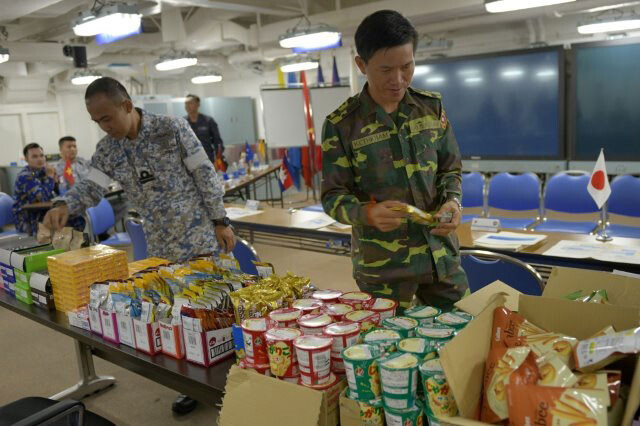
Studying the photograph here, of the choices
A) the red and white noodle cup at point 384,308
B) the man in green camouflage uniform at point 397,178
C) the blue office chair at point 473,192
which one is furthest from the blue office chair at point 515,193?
the red and white noodle cup at point 384,308

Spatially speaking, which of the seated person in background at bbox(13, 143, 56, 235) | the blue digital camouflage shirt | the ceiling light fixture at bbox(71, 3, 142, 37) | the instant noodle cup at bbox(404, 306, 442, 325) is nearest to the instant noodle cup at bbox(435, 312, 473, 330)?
the instant noodle cup at bbox(404, 306, 442, 325)

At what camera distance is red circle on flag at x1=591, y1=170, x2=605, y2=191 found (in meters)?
3.31

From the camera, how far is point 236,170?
800 cm

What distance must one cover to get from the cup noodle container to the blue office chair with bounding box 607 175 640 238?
376 centimetres

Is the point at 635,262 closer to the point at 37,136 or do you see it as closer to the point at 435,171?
the point at 435,171

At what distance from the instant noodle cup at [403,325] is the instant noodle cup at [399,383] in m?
0.21

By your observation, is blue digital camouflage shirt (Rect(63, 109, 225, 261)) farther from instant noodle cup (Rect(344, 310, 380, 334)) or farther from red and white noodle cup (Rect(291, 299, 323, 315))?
instant noodle cup (Rect(344, 310, 380, 334))

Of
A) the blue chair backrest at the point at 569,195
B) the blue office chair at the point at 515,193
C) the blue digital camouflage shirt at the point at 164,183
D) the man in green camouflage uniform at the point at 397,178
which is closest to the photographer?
the man in green camouflage uniform at the point at 397,178

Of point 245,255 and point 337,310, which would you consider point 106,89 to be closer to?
point 245,255

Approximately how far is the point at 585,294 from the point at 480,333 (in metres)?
0.43

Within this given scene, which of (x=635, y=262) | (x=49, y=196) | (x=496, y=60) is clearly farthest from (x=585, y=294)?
(x=496, y=60)

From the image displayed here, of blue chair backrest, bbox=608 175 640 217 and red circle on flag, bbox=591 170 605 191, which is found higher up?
red circle on flag, bbox=591 170 605 191

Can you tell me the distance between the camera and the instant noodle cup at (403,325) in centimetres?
131

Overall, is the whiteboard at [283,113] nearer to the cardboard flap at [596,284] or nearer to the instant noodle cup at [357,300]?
the instant noodle cup at [357,300]
